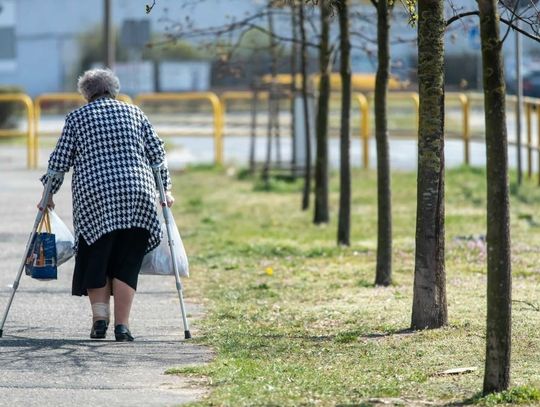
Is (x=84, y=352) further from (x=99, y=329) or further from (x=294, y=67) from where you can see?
(x=294, y=67)

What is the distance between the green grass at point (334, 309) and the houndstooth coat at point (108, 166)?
2.96ft

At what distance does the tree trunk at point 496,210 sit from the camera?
633 cm

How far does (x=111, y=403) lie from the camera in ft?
21.4

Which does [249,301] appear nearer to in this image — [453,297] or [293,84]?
[453,297]

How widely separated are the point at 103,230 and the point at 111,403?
79.5 inches

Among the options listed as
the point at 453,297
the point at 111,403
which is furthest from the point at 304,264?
the point at 111,403

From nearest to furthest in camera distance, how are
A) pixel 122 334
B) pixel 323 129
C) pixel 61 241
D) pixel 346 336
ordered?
pixel 346 336, pixel 122 334, pixel 61 241, pixel 323 129

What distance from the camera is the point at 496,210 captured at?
6.40m

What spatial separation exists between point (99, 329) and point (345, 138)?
18.1 ft

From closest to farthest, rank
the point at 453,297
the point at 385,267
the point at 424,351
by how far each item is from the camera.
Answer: the point at 424,351, the point at 453,297, the point at 385,267

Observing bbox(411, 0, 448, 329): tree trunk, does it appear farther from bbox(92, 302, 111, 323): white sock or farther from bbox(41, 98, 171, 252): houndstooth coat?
bbox(92, 302, 111, 323): white sock

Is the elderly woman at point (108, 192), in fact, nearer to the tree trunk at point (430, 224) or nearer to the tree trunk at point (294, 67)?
the tree trunk at point (430, 224)

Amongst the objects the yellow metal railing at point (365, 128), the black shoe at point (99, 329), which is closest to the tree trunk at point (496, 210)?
the black shoe at point (99, 329)

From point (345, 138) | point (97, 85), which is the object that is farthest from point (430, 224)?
point (345, 138)
